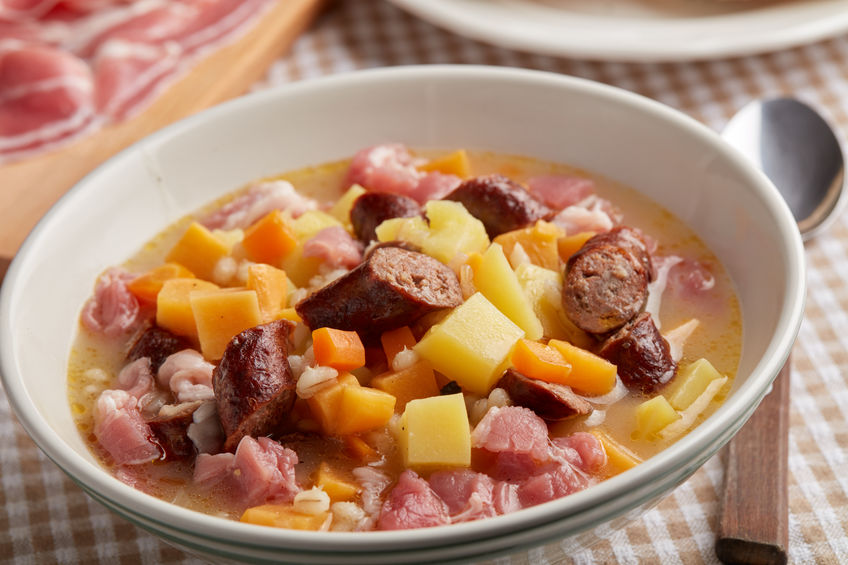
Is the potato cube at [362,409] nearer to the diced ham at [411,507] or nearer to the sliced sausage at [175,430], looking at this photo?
the diced ham at [411,507]

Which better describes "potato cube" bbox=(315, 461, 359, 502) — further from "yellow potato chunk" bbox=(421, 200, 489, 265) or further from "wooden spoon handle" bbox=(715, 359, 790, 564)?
"wooden spoon handle" bbox=(715, 359, 790, 564)

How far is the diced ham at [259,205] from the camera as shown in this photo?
3320 mm

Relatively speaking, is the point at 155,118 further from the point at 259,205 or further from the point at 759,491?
the point at 759,491

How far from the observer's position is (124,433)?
255cm

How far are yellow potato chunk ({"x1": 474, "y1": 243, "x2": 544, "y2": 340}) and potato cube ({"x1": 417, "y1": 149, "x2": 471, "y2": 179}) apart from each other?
831mm

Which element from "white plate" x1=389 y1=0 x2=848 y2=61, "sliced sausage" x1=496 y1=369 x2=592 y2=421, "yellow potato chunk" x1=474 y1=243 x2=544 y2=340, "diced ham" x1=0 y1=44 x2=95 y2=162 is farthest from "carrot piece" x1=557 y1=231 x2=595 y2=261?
"diced ham" x1=0 y1=44 x2=95 y2=162

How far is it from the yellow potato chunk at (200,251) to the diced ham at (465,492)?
3.89 ft

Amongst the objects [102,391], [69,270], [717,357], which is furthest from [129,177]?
[717,357]

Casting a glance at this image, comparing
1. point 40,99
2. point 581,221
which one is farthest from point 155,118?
point 581,221

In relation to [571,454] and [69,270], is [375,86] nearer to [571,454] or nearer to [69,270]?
[69,270]

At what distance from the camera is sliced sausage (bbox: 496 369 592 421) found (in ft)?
8.01

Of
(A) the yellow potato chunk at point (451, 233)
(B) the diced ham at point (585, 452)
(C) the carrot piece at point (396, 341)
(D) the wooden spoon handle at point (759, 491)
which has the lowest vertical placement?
(D) the wooden spoon handle at point (759, 491)

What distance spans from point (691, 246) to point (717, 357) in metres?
0.56

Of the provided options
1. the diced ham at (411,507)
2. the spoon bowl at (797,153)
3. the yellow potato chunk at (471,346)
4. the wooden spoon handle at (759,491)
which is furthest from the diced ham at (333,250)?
the spoon bowl at (797,153)
